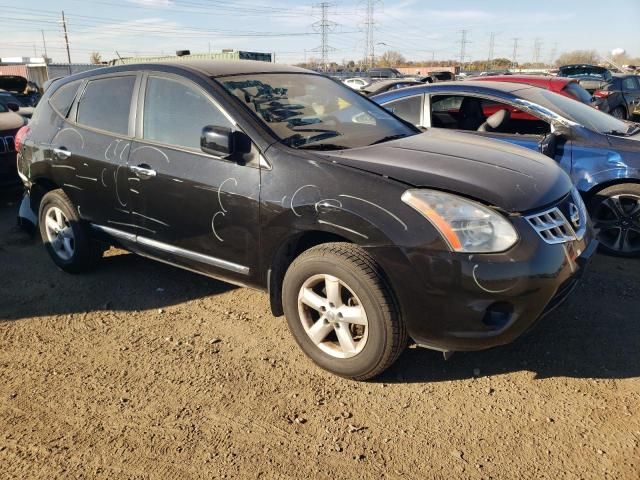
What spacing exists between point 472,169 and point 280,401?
162 centimetres

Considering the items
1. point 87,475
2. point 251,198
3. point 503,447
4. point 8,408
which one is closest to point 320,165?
point 251,198

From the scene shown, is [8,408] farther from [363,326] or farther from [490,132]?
[490,132]

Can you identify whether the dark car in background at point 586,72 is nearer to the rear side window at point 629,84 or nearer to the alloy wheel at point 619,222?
the rear side window at point 629,84

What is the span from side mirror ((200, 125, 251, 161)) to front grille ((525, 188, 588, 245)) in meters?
1.60

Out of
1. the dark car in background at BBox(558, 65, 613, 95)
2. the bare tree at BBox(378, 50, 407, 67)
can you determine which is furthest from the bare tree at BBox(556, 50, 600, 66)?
the dark car in background at BBox(558, 65, 613, 95)

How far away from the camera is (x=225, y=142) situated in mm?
3010

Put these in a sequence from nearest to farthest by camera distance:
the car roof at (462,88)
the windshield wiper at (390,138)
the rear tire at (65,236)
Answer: the windshield wiper at (390,138), the rear tire at (65,236), the car roof at (462,88)

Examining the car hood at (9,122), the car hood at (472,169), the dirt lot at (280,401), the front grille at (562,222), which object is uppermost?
the car hood at (472,169)

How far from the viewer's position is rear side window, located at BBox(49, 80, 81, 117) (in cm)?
432

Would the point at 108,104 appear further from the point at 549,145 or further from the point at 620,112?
the point at 620,112

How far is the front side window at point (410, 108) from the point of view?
555 centimetres

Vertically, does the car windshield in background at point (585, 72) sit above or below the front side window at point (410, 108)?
above

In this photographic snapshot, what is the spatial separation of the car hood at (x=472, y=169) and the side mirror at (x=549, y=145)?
1.22 m

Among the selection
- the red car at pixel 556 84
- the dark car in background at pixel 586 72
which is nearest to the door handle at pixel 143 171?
the red car at pixel 556 84
